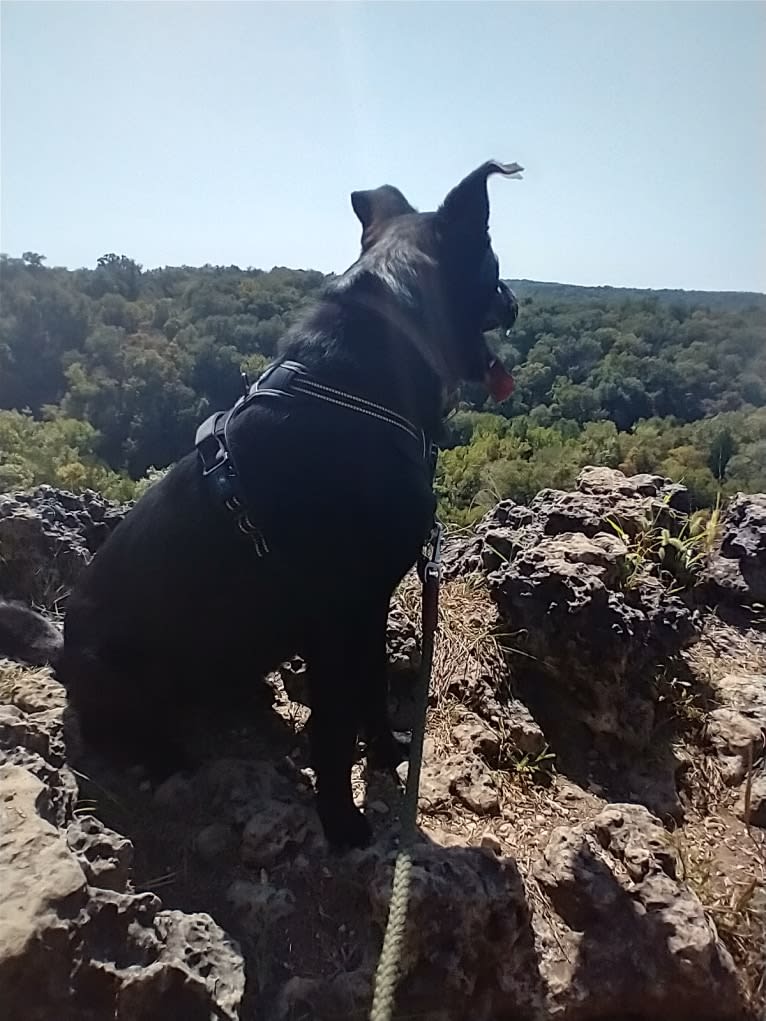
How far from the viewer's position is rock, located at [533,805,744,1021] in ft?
5.57

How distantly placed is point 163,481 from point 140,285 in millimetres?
11832

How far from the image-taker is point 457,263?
7.68 feet

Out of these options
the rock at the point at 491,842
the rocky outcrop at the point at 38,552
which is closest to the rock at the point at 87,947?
the rock at the point at 491,842

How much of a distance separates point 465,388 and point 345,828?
156cm

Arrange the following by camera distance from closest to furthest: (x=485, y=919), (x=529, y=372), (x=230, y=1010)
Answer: (x=230, y=1010)
(x=485, y=919)
(x=529, y=372)

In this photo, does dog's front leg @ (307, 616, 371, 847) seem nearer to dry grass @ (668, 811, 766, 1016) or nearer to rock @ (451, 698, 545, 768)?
rock @ (451, 698, 545, 768)

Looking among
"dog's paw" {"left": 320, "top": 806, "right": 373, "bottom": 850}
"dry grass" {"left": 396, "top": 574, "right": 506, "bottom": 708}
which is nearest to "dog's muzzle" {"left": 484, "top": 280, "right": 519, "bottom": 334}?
"dry grass" {"left": 396, "top": 574, "right": 506, "bottom": 708}

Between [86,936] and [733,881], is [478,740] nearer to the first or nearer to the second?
[733,881]

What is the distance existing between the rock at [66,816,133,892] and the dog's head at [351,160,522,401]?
157cm

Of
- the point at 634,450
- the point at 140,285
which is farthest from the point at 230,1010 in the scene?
the point at 140,285

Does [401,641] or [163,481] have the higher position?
[163,481]

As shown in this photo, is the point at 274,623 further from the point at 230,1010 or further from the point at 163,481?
the point at 230,1010

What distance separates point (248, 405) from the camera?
2.08 m

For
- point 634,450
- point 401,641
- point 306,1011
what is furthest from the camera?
point 634,450
